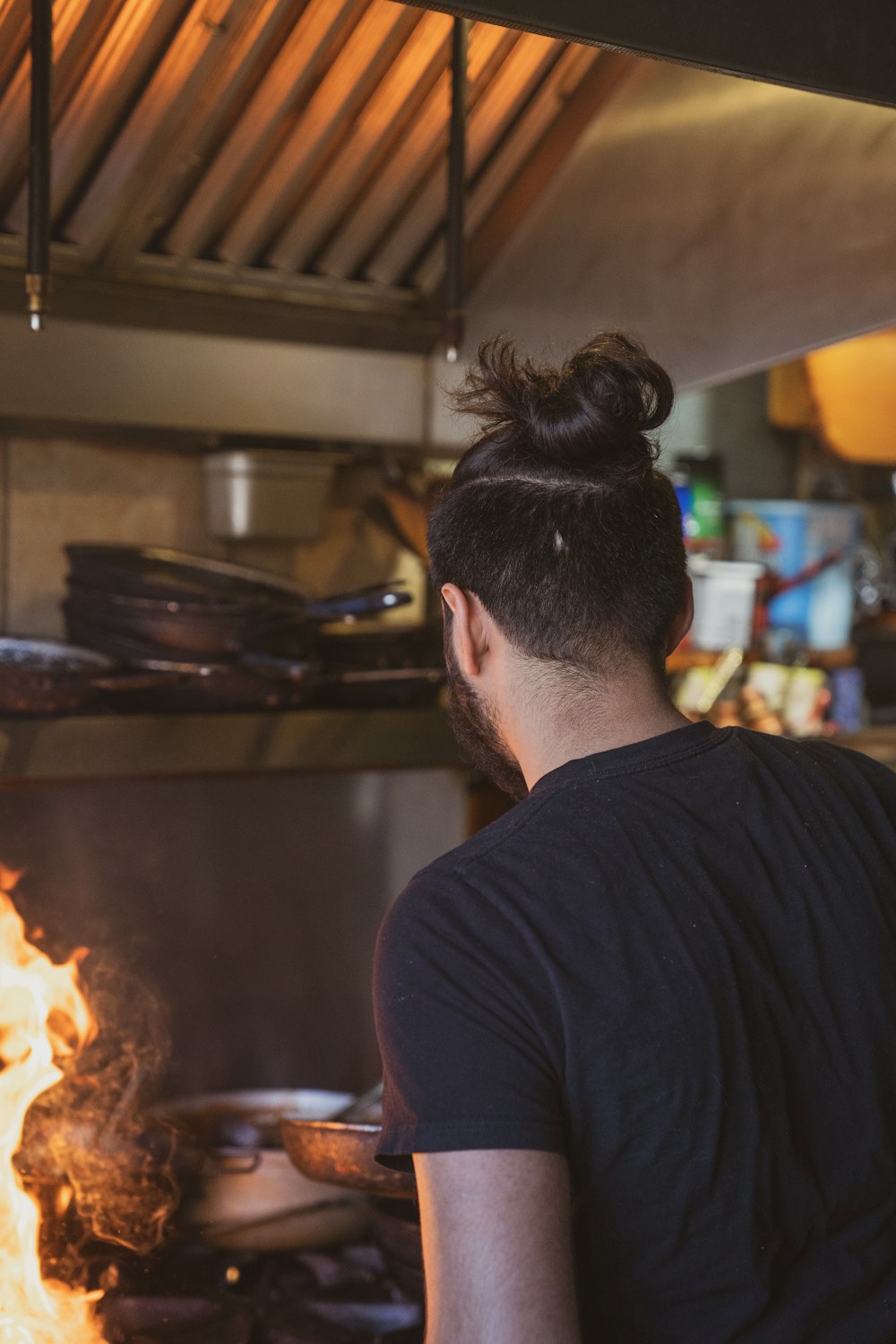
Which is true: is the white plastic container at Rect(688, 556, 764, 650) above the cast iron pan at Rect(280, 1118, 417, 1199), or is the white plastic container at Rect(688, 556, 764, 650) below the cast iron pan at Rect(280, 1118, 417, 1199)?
above

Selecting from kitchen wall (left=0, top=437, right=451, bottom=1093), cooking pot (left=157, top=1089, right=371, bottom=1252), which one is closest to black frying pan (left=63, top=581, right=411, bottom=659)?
kitchen wall (left=0, top=437, right=451, bottom=1093)

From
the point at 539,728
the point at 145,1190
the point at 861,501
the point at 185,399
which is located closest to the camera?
the point at 539,728

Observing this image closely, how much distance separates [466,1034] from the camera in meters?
0.74

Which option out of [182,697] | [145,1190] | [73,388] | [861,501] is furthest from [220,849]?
[861,501]

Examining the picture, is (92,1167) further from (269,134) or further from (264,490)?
(269,134)

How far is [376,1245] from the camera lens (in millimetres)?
1531

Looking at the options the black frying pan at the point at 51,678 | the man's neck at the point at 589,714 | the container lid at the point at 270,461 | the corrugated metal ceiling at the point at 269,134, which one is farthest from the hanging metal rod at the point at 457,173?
the man's neck at the point at 589,714

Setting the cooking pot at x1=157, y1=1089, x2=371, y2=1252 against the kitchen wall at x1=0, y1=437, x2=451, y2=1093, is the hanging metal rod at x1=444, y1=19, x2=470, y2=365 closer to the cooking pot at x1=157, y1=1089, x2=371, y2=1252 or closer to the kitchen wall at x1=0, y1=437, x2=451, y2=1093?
the kitchen wall at x1=0, y1=437, x2=451, y2=1093

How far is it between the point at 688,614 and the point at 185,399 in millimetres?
1021

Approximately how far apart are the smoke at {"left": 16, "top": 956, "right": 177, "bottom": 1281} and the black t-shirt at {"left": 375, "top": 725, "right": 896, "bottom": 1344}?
768 mm

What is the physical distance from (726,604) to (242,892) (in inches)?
56.2

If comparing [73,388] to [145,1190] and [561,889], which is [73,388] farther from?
[561,889]

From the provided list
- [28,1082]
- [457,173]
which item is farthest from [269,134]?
[28,1082]

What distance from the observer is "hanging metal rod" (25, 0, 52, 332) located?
1111 mm
